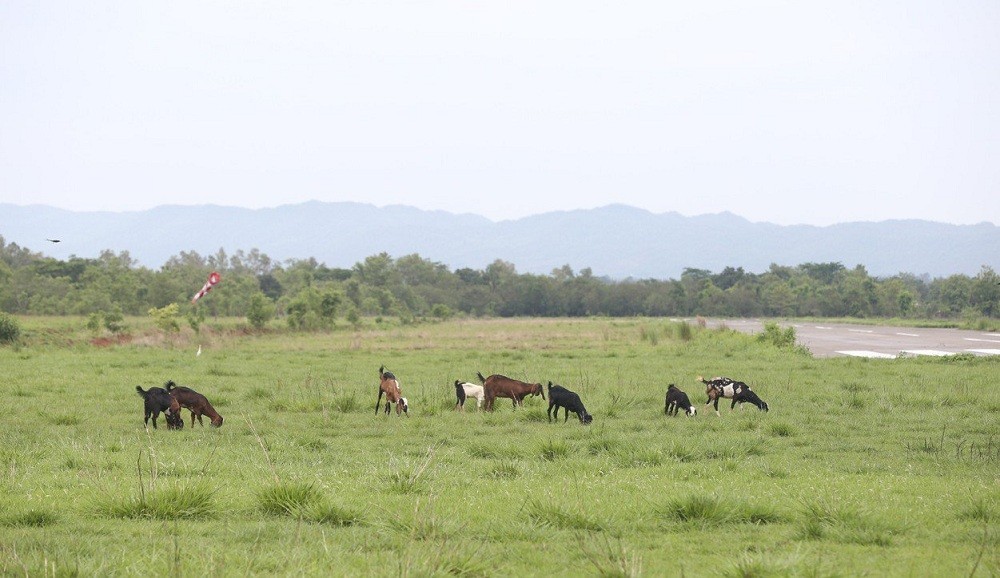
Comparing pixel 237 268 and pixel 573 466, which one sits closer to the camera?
pixel 573 466

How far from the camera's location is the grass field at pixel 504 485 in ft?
19.3

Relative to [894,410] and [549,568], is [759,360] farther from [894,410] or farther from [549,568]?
[549,568]

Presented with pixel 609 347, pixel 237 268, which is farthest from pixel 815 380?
pixel 237 268

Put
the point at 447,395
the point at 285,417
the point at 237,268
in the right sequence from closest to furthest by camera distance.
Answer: the point at 285,417 → the point at 447,395 → the point at 237,268

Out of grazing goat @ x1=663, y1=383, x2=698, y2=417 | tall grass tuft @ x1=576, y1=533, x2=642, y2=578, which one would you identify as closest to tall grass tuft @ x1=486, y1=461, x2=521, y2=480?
tall grass tuft @ x1=576, y1=533, x2=642, y2=578

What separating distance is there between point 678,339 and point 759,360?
40.0ft

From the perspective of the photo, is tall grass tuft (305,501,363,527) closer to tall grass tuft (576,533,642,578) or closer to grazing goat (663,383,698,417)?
tall grass tuft (576,533,642,578)

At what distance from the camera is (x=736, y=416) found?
15.2 meters

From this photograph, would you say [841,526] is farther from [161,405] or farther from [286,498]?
[161,405]

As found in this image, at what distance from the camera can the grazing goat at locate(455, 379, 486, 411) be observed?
Answer: 50.4 ft

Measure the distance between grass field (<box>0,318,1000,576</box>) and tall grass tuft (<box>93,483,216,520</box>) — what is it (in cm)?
2

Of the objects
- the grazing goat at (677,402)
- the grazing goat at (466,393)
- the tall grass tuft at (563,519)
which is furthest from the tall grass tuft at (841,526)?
the grazing goat at (466,393)

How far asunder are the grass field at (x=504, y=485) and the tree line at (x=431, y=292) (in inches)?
→ 1565

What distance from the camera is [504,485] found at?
8688mm
